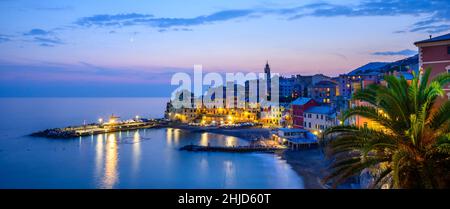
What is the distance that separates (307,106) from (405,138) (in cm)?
3133

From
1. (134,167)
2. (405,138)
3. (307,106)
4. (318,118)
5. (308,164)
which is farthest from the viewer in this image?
(307,106)

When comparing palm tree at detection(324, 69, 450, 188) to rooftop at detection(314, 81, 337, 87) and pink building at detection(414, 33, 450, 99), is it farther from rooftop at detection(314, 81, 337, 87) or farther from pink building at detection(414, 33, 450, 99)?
rooftop at detection(314, 81, 337, 87)

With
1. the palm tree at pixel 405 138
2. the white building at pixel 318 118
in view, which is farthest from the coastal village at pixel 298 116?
the palm tree at pixel 405 138

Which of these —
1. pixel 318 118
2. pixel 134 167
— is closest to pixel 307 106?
pixel 318 118

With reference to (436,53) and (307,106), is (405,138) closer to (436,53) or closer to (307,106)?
(436,53)

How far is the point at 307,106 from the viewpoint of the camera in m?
34.7

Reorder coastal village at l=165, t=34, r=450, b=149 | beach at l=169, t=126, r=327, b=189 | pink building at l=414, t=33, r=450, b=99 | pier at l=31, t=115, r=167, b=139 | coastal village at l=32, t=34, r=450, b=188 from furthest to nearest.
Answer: pier at l=31, t=115, r=167, b=139 → beach at l=169, t=126, r=327, b=189 → coastal village at l=165, t=34, r=450, b=149 → coastal village at l=32, t=34, r=450, b=188 → pink building at l=414, t=33, r=450, b=99

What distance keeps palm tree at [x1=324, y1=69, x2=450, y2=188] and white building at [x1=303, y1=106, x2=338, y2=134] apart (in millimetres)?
26238

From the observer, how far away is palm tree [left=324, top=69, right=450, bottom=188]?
359cm

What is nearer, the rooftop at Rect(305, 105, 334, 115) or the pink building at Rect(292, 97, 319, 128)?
the rooftop at Rect(305, 105, 334, 115)

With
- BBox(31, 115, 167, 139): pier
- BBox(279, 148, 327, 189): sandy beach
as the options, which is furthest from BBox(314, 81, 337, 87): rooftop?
BBox(279, 148, 327, 189): sandy beach

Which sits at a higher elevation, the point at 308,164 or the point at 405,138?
the point at 405,138

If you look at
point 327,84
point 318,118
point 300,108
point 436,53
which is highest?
point 327,84

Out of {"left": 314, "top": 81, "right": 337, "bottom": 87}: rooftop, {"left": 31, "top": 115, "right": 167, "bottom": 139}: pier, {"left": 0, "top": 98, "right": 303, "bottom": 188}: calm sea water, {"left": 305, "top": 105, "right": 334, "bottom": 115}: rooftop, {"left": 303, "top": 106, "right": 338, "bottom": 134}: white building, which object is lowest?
{"left": 0, "top": 98, "right": 303, "bottom": 188}: calm sea water
